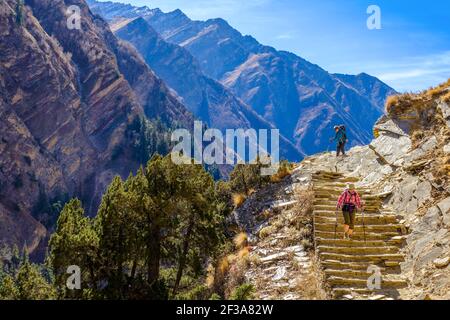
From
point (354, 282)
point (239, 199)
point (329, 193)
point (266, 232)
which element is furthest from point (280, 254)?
point (239, 199)

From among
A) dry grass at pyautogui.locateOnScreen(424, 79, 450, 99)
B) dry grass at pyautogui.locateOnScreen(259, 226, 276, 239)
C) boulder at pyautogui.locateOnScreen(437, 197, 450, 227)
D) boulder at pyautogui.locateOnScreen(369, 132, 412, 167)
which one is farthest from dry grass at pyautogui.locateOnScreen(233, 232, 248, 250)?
dry grass at pyautogui.locateOnScreen(424, 79, 450, 99)

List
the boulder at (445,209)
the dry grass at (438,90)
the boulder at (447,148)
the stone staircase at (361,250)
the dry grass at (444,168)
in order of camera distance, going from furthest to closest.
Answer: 1. the dry grass at (438,90)
2. the boulder at (447,148)
3. the dry grass at (444,168)
4. the boulder at (445,209)
5. the stone staircase at (361,250)

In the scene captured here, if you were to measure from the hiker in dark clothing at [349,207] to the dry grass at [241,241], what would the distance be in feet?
20.8

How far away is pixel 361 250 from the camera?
17.4 meters

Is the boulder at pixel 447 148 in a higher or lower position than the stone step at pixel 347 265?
higher

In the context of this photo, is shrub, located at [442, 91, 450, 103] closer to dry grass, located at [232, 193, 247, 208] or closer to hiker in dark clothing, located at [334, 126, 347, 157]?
hiker in dark clothing, located at [334, 126, 347, 157]

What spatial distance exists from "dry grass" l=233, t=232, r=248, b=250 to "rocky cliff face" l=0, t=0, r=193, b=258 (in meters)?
103

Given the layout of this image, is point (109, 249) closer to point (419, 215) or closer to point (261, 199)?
point (261, 199)

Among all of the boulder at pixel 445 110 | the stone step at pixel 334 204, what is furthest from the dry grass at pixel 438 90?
the stone step at pixel 334 204

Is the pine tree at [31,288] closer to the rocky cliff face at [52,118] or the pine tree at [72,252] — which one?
the pine tree at [72,252]

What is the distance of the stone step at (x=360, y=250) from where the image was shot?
17250mm

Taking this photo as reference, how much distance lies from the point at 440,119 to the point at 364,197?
5.08m

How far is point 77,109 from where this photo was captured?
163625 millimetres

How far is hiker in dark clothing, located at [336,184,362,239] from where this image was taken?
1784 cm
